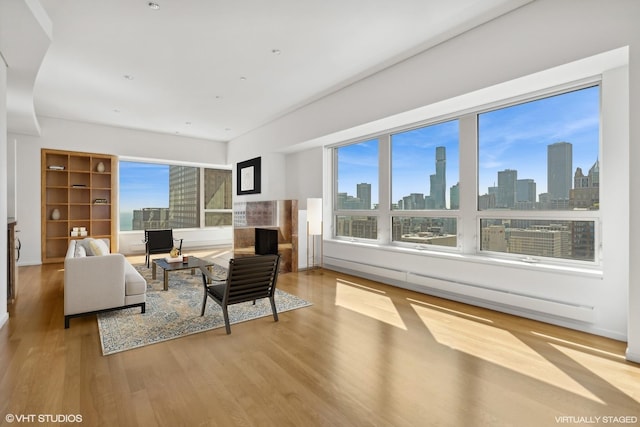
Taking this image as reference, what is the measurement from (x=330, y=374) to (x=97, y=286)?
2731 mm

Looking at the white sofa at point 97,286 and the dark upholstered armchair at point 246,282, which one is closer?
the dark upholstered armchair at point 246,282

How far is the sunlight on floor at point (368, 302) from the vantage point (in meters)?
3.72

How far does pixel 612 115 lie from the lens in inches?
120

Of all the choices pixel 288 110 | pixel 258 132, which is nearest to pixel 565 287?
pixel 288 110

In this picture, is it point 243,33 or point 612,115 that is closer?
point 612,115

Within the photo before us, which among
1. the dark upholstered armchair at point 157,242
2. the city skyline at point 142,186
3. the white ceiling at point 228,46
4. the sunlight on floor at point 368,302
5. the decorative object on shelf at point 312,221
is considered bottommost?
the sunlight on floor at point 368,302

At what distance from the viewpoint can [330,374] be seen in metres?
2.44

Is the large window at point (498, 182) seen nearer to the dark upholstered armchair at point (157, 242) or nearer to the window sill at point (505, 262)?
the window sill at point (505, 262)

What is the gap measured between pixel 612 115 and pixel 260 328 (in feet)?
13.2

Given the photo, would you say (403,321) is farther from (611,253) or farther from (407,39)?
(407,39)

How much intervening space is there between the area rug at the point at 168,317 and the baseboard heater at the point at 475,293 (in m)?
1.61

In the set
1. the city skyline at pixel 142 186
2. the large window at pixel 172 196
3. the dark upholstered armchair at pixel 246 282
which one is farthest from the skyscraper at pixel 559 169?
the city skyline at pixel 142 186

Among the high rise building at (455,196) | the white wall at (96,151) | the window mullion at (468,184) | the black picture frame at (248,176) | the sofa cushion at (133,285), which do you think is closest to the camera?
the sofa cushion at (133,285)

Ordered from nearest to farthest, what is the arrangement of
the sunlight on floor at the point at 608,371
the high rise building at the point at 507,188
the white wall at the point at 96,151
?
1. the sunlight on floor at the point at 608,371
2. the high rise building at the point at 507,188
3. the white wall at the point at 96,151
